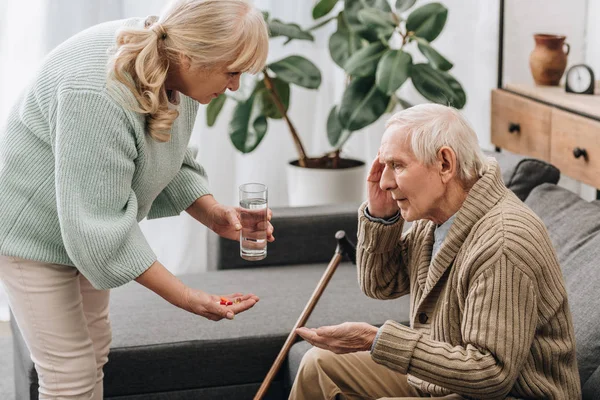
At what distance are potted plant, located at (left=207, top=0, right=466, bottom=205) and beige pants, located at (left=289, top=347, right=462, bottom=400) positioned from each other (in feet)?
4.91

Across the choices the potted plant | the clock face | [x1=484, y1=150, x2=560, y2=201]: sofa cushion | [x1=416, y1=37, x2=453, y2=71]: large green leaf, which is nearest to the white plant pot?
the potted plant

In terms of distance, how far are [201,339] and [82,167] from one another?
981 millimetres

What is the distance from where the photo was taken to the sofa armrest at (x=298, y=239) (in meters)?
3.31

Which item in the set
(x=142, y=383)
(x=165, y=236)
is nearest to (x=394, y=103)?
(x=165, y=236)

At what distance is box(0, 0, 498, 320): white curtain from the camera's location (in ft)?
12.8

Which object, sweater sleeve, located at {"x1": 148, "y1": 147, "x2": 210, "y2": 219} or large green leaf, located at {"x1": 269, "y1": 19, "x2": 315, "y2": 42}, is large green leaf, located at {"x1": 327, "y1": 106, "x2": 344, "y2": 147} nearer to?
large green leaf, located at {"x1": 269, "y1": 19, "x2": 315, "y2": 42}

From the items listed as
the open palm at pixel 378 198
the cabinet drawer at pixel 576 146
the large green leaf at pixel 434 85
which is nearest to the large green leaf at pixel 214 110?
the large green leaf at pixel 434 85

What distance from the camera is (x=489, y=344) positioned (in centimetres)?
176

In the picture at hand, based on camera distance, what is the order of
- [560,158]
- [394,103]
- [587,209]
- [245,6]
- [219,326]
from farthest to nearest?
[394,103], [560,158], [219,326], [587,209], [245,6]

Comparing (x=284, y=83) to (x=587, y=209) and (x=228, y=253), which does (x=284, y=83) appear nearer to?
(x=228, y=253)

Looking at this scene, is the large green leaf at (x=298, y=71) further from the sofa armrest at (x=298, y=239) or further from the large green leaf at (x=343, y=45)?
the sofa armrest at (x=298, y=239)

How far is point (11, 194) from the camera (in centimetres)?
198

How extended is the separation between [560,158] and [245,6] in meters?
1.76

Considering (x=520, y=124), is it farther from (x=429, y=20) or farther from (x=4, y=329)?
(x=4, y=329)
